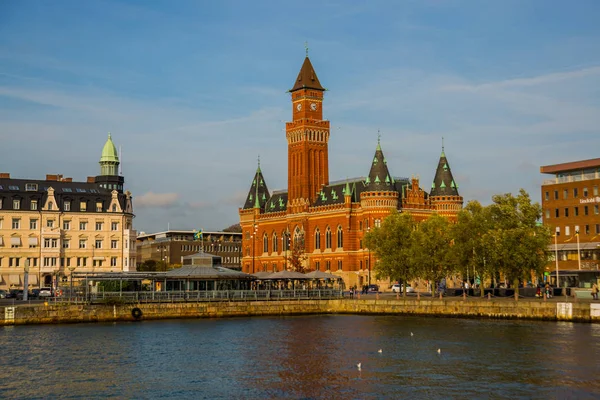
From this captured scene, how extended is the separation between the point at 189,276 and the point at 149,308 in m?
8.17

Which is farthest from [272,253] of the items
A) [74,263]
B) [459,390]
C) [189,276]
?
[459,390]

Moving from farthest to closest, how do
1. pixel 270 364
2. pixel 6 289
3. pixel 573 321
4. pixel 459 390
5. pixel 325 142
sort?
pixel 325 142, pixel 6 289, pixel 573 321, pixel 270 364, pixel 459 390

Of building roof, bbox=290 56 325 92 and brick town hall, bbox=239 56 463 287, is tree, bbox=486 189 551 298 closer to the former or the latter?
brick town hall, bbox=239 56 463 287

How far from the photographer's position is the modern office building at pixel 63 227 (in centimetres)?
13225

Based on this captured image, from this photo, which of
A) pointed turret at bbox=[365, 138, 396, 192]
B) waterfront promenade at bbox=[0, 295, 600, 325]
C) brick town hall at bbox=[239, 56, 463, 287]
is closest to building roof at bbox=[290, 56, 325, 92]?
brick town hall at bbox=[239, 56, 463, 287]

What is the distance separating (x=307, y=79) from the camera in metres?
177

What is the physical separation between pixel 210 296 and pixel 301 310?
12029mm

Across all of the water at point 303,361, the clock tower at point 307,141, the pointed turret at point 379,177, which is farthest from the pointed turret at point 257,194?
the water at point 303,361

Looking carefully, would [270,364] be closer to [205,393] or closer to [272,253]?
[205,393]

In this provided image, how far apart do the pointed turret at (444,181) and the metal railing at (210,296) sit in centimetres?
6065

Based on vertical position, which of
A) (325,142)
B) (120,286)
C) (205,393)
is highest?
(325,142)

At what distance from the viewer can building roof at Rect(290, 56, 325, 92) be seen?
17675 cm

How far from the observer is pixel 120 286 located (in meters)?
93.5

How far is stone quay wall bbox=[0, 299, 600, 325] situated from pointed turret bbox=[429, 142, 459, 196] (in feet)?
212
